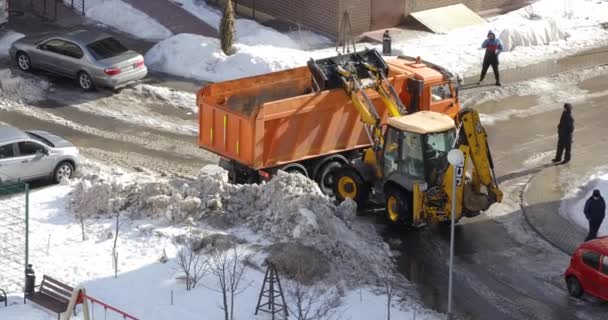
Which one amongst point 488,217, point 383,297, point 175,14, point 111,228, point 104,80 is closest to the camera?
point 383,297

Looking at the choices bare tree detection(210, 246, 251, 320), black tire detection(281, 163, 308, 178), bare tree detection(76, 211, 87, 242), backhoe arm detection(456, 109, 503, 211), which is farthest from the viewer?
black tire detection(281, 163, 308, 178)

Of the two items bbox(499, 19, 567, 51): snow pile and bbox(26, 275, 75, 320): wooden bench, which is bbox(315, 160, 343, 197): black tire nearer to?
bbox(26, 275, 75, 320): wooden bench

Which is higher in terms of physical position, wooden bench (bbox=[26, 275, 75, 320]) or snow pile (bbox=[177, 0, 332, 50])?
wooden bench (bbox=[26, 275, 75, 320])

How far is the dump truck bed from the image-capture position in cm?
2464

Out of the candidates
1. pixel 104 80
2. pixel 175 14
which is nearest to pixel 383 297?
pixel 104 80

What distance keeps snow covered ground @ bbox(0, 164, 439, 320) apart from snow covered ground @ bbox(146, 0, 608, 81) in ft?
31.5

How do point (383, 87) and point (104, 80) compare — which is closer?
point (383, 87)

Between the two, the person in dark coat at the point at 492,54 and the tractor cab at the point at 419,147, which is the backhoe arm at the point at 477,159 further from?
the person in dark coat at the point at 492,54

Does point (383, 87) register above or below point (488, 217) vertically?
above

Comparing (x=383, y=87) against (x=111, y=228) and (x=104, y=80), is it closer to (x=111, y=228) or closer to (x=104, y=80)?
(x=111, y=228)

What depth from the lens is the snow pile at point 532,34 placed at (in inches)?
1459

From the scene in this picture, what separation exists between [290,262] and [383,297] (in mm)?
1719

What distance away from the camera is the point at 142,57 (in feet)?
109

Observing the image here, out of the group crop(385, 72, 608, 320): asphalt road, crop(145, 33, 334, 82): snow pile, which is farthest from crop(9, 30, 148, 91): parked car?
crop(385, 72, 608, 320): asphalt road
